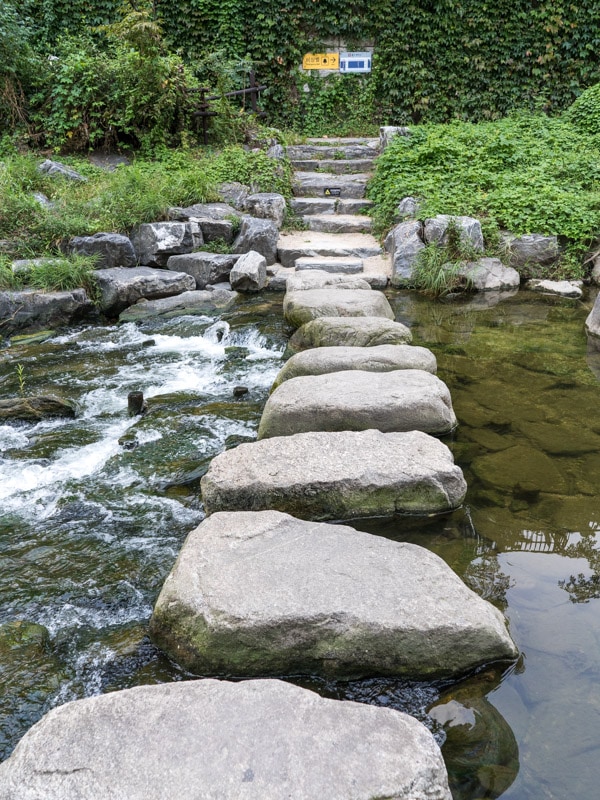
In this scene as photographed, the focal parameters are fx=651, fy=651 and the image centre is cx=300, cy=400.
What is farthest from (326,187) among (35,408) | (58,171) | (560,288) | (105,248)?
(35,408)

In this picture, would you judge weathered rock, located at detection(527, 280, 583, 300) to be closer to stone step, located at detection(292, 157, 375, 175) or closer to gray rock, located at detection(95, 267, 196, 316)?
gray rock, located at detection(95, 267, 196, 316)

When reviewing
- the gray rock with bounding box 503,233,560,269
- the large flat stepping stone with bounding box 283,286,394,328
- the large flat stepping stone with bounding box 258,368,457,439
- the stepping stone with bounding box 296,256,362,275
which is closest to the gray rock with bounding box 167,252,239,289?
the stepping stone with bounding box 296,256,362,275

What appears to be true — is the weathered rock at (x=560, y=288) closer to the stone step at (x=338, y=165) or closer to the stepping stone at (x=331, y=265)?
the stepping stone at (x=331, y=265)

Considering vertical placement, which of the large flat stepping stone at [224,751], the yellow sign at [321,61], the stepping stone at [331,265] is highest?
the yellow sign at [321,61]

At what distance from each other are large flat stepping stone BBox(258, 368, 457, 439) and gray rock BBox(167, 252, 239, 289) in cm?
423

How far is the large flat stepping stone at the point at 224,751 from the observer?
160cm

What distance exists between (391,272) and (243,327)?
7.87 ft

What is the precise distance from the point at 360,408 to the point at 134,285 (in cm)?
455

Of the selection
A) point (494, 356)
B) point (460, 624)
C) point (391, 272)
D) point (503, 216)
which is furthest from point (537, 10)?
point (460, 624)

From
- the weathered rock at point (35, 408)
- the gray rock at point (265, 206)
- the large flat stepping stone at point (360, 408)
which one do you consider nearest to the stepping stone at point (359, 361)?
the large flat stepping stone at point (360, 408)

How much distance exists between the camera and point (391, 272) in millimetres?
8234

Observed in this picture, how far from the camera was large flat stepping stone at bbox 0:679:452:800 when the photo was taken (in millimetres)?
1598

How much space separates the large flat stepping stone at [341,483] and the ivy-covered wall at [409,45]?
41.8 feet

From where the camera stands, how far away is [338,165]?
38.5 feet
